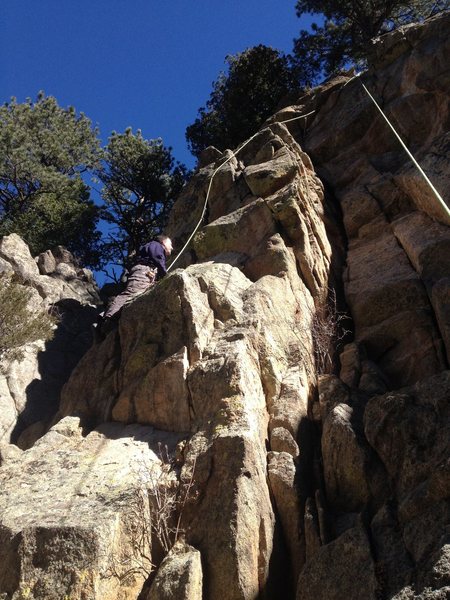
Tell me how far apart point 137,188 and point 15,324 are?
12.3 metres

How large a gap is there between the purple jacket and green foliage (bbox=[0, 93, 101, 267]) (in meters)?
9.05

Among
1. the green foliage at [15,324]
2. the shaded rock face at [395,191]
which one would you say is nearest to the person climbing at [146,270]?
the green foliage at [15,324]

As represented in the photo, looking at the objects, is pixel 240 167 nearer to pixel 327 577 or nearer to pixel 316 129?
pixel 316 129

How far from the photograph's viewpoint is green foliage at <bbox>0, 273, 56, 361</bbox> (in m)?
10.9

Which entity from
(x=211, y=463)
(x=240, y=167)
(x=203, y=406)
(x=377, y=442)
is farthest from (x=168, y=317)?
(x=240, y=167)

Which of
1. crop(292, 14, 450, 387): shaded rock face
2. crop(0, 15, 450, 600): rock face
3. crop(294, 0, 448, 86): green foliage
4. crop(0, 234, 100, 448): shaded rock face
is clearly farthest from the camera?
crop(294, 0, 448, 86): green foliage

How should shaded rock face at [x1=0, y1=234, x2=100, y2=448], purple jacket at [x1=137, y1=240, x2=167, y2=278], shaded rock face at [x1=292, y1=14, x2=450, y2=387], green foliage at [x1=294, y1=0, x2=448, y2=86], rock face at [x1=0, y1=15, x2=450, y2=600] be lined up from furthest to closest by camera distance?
green foliage at [x1=294, y1=0, x2=448, y2=86] → purple jacket at [x1=137, y1=240, x2=167, y2=278] → shaded rock face at [x1=0, y1=234, x2=100, y2=448] → shaded rock face at [x1=292, y1=14, x2=450, y2=387] → rock face at [x1=0, y1=15, x2=450, y2=600]

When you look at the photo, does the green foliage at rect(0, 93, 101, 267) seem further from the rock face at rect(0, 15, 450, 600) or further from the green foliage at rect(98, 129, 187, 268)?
the rock face at rect(0, 15, 450, 600)

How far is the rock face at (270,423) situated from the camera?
5672 mm

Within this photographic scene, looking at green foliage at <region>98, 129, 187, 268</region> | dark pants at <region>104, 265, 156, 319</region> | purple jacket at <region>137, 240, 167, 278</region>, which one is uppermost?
green foliage at <region>98, 129, 187, 268</region>

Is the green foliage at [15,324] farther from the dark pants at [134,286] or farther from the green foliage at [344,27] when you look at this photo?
the green foliage at [344,27]

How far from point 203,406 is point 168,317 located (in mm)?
1891

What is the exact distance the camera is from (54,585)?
222 inches

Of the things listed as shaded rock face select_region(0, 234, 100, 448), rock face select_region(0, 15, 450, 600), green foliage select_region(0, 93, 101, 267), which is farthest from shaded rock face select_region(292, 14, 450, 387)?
green foliage select_region(0, 93, 101, 267)
